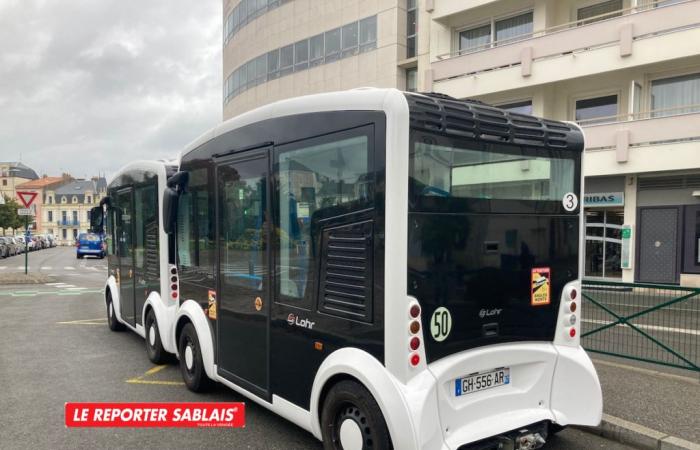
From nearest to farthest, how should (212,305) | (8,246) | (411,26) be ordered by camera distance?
1. (212,305)
2. (411,26)
3. (8,246)

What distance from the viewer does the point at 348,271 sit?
3.50 m

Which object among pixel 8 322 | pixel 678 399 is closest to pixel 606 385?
pixel 678 399

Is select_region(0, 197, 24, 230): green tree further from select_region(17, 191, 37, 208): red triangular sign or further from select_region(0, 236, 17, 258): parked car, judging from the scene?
select_region(17, 191, 37, 208): red triangular sign

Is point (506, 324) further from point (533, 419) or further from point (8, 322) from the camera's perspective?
point (8, 322)

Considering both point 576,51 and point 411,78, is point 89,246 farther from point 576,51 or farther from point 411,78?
point 576,51

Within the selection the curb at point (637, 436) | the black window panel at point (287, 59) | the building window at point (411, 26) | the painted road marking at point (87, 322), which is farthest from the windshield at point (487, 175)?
the black window panel at point (287, 59)

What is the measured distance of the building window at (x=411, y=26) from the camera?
82.9 ft

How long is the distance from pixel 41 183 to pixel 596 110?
4358 inches

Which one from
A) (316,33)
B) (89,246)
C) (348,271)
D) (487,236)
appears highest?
(316,33)


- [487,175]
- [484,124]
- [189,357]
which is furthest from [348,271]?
[189,357]

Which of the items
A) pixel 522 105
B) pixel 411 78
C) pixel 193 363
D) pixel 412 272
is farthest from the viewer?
pixel 411 78

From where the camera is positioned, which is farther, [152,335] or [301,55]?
[301,55]

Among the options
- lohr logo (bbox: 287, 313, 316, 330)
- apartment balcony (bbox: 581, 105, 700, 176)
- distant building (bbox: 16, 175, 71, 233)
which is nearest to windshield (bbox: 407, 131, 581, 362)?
lohr logo (bbox: 287, 313, 316, 330)

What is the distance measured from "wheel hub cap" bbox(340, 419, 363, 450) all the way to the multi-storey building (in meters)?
15.1
